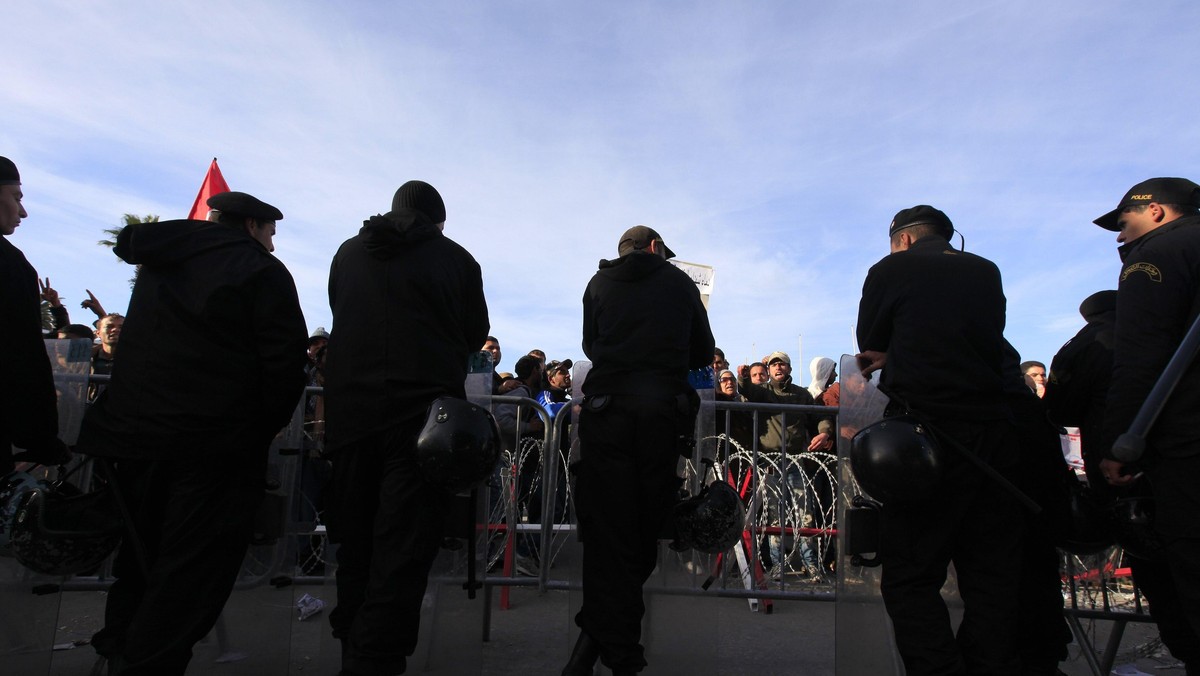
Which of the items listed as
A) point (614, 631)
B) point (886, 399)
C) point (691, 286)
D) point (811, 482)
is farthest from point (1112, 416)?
point (811, 482)

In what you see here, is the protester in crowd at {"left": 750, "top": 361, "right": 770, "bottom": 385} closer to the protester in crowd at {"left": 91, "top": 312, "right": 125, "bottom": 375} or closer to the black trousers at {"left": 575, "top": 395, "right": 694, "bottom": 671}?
the black trousers at {"left": 575, "top": 395, "right": 694, "bottom": 671}

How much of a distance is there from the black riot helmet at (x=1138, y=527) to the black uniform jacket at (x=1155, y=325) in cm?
58

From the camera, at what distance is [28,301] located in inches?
125

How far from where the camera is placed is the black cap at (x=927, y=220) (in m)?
3.74

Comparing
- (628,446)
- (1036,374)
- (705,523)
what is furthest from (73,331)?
(1036,374)

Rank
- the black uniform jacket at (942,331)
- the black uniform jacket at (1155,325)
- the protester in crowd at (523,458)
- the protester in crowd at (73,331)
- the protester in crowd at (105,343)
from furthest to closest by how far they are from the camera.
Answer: the protester in crowd at (105,343) < the protester in crowd at (73,331) < the protester in crowd at (523,458) < the black uniform jacket at (942,331) < the black uniform jacket at (1155,325)

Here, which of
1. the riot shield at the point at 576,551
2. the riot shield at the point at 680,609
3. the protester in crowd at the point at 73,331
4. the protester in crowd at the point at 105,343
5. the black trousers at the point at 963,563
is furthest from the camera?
the protester in crowd at the point at 105,343

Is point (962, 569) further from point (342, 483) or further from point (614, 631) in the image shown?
point (342, 483)

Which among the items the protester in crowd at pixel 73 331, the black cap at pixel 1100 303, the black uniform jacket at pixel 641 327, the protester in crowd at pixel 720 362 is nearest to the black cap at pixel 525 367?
the protester in crowd at pixel 720 362

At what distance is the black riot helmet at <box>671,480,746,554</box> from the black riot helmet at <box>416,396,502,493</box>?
3.47ft

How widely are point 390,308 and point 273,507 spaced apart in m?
0.99

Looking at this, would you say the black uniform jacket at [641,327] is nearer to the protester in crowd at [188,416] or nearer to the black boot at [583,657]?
the black boot at [583,657]

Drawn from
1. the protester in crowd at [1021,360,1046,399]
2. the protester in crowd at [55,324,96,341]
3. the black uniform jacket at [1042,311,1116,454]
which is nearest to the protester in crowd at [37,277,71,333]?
the protester in crowd at [55,324,96,341]

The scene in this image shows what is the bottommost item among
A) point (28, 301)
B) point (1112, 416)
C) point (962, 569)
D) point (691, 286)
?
point (962, 569)
